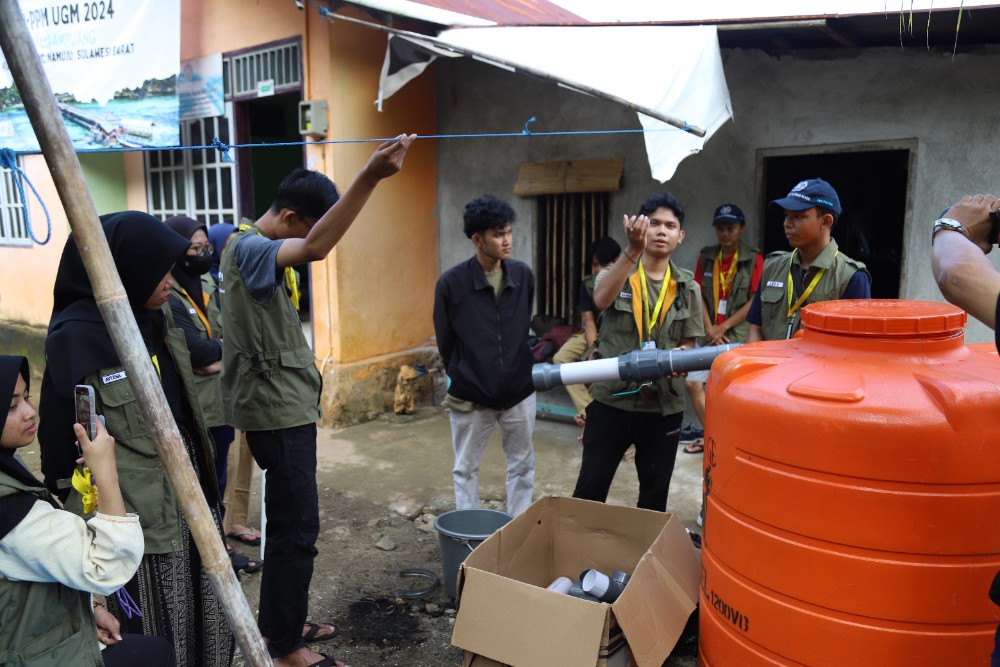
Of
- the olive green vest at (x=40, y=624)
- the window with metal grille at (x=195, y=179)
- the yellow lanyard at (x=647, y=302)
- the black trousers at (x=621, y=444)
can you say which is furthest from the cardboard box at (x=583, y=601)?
the window with metal grille at (x=195, y=179)

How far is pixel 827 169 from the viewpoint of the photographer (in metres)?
7.54

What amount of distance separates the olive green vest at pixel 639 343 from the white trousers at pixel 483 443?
0.56 meters

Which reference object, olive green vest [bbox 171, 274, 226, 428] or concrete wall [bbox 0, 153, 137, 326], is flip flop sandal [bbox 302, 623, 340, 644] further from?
concrete wall [bbox 0, 153, 137, 326]

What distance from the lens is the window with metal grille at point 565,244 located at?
246 inches

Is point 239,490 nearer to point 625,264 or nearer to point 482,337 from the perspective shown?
point 482,337

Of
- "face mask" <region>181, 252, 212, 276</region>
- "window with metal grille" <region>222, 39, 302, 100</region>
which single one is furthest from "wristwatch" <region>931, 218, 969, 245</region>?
"window with metal grille" <region>222, 39, 302, 100</region>

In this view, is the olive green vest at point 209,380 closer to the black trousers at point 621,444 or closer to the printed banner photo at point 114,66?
the black trousers at point 621,444

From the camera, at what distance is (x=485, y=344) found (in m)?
3.59

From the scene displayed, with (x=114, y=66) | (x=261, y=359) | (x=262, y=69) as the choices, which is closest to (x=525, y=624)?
(x=261, y=359)

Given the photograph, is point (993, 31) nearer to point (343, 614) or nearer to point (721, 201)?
point (721, 201)

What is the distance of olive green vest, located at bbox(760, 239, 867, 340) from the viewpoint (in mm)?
3086

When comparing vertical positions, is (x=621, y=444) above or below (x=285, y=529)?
above

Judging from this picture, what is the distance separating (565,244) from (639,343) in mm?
3276

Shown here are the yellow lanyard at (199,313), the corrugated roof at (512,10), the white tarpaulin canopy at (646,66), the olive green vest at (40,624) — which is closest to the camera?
the olive green vest at (40,624)
